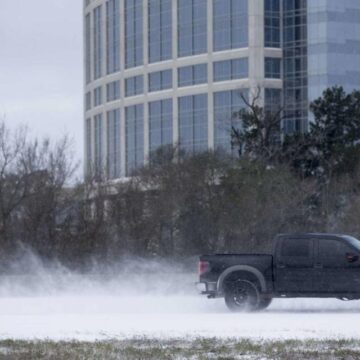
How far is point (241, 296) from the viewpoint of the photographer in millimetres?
25438

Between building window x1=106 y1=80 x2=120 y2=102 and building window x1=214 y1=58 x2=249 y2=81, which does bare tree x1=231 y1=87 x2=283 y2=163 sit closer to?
building window x1=214 y1=58 x2=249 y2=81

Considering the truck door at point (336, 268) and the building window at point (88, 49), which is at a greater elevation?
the building window at point (88, 49)

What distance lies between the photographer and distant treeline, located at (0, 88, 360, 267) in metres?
46.9

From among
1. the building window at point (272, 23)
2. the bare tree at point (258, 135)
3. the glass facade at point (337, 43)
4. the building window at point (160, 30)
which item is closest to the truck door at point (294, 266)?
the bare tree at point (258, 135)

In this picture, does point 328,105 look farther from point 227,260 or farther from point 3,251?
point 227,260

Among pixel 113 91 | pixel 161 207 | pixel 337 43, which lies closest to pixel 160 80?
pixel 113 91

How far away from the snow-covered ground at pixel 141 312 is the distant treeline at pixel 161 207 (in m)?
8.88

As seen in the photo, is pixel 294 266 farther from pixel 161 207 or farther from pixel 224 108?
pixel 224 108

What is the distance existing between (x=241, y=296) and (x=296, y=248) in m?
1.69

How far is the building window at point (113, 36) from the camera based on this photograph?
10219 cm

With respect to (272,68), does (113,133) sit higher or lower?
lower

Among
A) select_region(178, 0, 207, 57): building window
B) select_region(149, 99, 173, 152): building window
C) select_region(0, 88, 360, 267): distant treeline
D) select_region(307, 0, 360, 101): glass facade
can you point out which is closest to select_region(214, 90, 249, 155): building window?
select_region(178, 0, 207, 57): building window

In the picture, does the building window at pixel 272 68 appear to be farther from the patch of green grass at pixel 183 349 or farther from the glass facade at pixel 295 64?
the patch of green grass at pixel 183 349

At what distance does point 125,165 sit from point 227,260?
234 feet
